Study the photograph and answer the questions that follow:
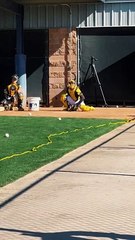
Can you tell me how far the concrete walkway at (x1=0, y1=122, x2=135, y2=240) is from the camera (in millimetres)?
5609

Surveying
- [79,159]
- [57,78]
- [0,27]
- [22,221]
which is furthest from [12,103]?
[22,221]

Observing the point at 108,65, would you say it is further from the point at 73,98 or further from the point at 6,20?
the point at 6,20

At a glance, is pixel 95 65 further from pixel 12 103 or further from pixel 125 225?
pixel 125 225

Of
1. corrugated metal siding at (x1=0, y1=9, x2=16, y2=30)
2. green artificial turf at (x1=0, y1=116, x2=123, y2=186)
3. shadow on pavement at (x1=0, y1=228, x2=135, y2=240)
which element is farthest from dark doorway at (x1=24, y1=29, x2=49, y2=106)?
shadow on pavement at (x1=0, y1=228, x2=135, y2=240)

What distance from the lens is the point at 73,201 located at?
6895 millimetres

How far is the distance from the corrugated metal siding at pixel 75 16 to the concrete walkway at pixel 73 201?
49.8ft

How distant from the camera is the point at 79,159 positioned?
1009cm

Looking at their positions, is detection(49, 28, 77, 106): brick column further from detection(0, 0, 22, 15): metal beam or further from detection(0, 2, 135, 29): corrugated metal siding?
detection(0, 0, 22, 15): metal beam

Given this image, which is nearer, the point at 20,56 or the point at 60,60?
the point at 20,56

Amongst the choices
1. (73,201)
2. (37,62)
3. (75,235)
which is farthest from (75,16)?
(75,235)

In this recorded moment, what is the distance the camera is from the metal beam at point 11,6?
22775 millimetres

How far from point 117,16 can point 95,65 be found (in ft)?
8.12

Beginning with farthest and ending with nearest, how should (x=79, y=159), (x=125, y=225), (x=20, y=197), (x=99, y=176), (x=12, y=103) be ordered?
1. (x=12, y=103)
2. (x=79, y=159)
3. (x=99, y=176)
4. (x=20, y=197)
5. (x=125, y=225)

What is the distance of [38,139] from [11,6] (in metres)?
12.2
